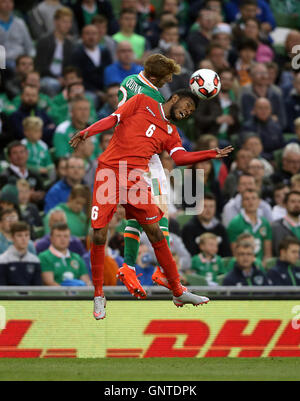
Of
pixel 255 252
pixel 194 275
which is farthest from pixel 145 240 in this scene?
pixel 255 252

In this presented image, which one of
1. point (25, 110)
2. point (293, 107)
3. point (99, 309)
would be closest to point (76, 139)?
point (99, 309)

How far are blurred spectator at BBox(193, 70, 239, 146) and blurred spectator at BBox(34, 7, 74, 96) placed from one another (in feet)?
7.99

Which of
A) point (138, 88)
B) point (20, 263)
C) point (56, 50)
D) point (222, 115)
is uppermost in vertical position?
point (56, 50)

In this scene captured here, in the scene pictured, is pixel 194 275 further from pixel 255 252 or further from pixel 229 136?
pixel 229 136

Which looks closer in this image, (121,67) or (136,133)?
(136,133)

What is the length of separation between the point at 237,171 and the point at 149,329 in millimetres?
4604

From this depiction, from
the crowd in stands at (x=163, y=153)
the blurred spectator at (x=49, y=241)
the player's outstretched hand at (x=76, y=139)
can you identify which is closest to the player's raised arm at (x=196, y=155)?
the player's outstretched hand at (x=76, y=139)

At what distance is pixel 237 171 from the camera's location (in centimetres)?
1528

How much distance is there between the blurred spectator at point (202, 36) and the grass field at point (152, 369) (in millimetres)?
7997

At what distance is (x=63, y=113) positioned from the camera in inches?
614

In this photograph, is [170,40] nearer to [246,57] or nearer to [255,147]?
[246,57]

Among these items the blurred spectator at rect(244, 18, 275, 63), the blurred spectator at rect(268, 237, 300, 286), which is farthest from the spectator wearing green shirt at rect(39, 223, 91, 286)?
the blurred spectator at rect(244, 18, 275, 63)

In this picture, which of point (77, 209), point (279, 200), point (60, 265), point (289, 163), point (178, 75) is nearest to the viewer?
point (60, 265)

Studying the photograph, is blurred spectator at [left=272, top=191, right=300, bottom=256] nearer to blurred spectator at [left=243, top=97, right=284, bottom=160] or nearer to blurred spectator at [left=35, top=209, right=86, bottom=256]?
blurred spectator at [left=243, top=97, right=284, bottom=160]
